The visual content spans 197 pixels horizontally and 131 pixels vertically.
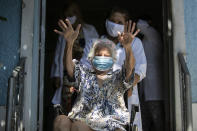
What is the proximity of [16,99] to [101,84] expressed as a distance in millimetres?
1295

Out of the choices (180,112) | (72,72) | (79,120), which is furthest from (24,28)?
(180,112)

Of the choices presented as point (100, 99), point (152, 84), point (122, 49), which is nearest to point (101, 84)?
point (100, 99)

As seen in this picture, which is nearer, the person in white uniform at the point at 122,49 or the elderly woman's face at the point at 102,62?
the elderly woman's face at the point at 102,62

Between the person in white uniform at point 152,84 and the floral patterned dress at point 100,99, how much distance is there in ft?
5.80

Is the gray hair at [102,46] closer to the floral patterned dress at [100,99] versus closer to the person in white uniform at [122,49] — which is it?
the floral patterned dress at [100,99]

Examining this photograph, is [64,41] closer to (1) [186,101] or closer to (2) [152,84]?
(2) [152,84]

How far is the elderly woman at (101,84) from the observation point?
4195 mm

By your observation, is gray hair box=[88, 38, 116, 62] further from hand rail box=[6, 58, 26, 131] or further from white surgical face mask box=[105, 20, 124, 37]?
hand rail box=[6, 58, 26, 131]

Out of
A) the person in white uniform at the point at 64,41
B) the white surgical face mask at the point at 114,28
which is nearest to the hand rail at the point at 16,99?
the person in white uniform at the point at 64,41

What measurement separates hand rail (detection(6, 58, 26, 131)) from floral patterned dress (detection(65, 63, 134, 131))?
2.50ft

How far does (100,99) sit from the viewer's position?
4371 mm

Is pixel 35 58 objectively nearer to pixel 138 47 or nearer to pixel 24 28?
pixel 24 28

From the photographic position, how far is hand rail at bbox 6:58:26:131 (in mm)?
4586

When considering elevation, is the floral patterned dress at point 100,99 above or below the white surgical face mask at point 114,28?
below
